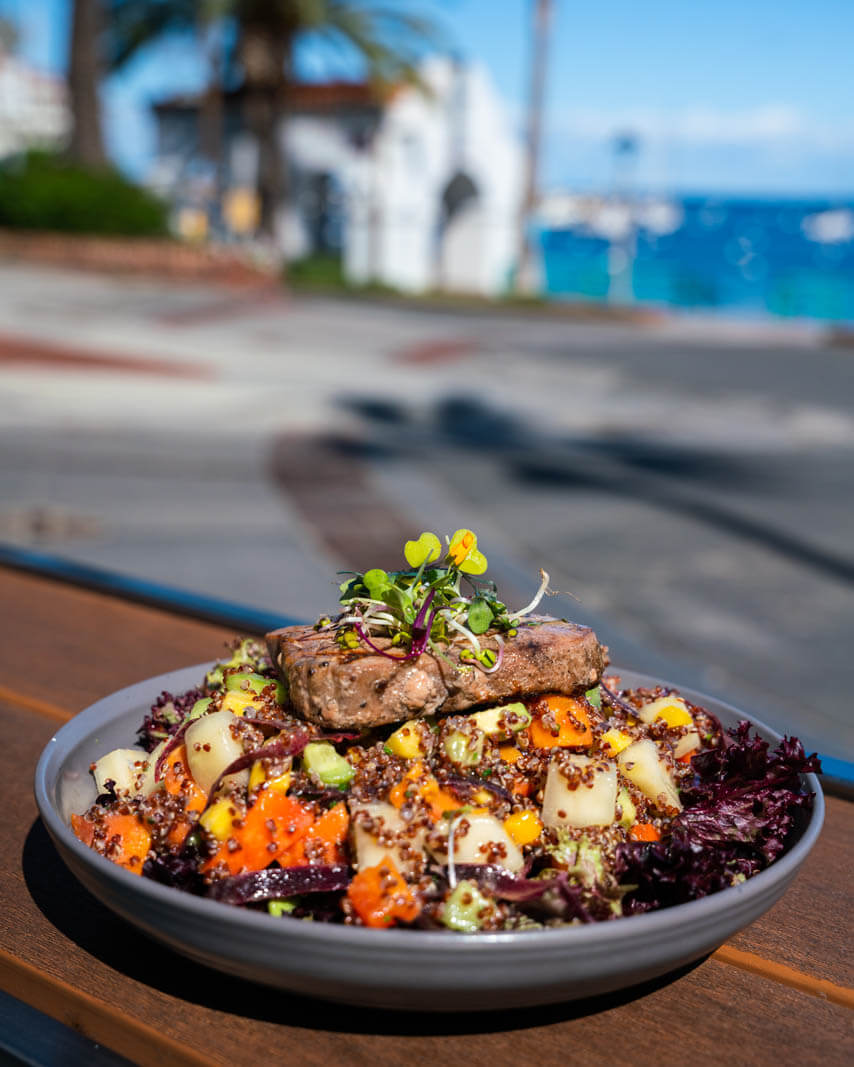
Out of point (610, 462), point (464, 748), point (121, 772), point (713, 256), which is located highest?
point (464, 748)

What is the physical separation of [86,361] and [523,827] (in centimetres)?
1541

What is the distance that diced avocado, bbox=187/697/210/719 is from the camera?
1.46 metres

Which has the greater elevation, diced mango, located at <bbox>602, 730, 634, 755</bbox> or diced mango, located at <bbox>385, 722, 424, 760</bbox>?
diced mango, located at <bbox>385, 722, 424, 760</bbox>

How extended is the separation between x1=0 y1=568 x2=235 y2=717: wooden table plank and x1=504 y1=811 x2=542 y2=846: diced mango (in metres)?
1.09

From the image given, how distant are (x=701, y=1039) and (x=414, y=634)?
555mm

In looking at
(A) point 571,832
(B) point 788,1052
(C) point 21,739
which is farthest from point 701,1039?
(C) point 21,739

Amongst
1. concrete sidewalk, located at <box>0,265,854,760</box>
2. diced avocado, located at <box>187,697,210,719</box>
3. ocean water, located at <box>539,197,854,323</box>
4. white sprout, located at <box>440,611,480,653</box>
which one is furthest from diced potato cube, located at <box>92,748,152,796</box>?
ocean water, located at <box>539,197,854,323</box>

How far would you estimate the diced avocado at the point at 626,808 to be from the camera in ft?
4.29

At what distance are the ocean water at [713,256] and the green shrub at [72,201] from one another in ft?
47.9

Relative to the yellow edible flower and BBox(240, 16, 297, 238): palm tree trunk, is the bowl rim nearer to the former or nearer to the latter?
the yellow edible flower

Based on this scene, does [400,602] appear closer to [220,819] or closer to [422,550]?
[422,550]

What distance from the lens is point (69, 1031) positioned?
3.76 ft

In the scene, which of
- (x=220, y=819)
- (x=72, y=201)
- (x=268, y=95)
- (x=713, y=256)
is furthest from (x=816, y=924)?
(x=713, y=256)

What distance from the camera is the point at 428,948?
99 centimetres
